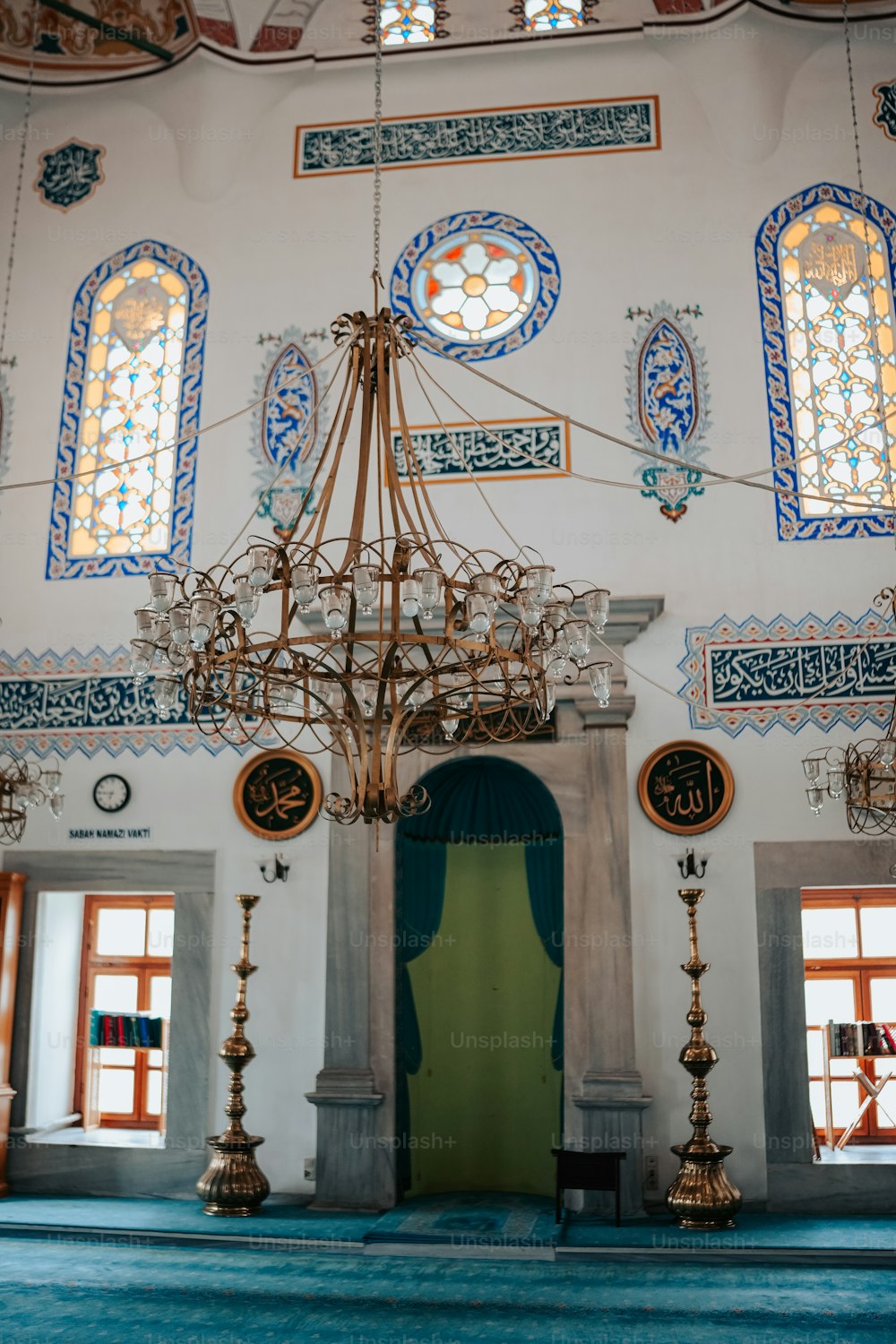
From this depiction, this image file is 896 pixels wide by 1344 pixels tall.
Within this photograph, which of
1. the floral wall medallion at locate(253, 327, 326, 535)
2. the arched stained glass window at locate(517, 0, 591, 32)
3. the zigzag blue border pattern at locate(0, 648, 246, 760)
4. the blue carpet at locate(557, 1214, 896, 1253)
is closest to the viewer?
the blue carpet at locate(557, 1214, 896, 1253)

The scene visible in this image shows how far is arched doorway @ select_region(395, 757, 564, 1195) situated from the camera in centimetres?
642

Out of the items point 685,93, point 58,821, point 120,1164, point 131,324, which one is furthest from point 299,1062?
point 685,93

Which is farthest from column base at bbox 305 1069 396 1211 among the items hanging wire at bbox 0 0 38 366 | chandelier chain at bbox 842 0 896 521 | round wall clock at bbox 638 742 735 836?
hanging wire at bbox 0 0 38 366

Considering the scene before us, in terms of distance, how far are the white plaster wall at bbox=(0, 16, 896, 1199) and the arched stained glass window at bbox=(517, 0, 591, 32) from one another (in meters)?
0.19

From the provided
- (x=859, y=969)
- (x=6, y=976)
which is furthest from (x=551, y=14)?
(x=6, y=976)

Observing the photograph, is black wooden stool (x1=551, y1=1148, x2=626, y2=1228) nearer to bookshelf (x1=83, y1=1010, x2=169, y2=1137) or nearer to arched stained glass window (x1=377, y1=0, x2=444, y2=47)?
bookshelf (x1=83, y1=1010, x2=169, y2=1137)

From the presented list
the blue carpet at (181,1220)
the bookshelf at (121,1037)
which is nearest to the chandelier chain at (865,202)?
the blue carpet at (181,1220)

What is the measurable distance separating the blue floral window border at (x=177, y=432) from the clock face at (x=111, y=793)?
1.12m

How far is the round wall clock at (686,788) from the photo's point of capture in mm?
6094

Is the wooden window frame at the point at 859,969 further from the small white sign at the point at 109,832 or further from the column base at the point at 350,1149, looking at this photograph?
the small white sign at the point at 109,832

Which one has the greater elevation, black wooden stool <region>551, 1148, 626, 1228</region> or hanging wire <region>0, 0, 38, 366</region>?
hanging wire <region>0, 0, 38, 366</region>

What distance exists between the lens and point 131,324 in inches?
289

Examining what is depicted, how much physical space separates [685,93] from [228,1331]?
21.2 ft

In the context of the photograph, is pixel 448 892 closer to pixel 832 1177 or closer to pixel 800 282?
pixel 832 1177
